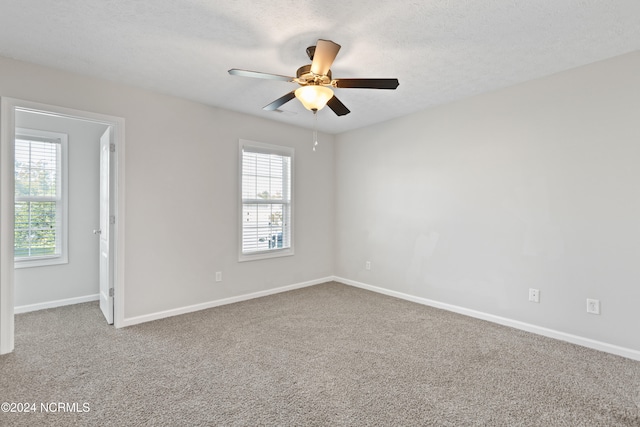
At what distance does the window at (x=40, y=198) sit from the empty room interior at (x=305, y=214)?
0.08 ft

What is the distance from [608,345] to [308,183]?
378 centimetres

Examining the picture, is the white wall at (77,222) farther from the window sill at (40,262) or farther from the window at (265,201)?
the window at (265,201)

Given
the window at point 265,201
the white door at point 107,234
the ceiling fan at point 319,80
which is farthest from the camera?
the window at point 265,201

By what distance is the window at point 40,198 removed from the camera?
3703mm

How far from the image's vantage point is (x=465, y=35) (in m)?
2.32

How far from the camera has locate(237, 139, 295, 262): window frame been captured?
4.13 metres

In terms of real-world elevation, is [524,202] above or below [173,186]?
below

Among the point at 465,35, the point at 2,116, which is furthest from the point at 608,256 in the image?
the point at 2,116

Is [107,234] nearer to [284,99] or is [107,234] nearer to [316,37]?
[284,99]

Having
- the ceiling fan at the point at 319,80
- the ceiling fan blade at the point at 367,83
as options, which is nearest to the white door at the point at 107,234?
the ceiling fan at the point at 319,80

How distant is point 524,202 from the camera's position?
3150mm

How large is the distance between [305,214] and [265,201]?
0.73 meters

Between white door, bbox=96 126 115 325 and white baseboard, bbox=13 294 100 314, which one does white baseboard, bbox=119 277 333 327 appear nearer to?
white door, bbox=96 126 115 325

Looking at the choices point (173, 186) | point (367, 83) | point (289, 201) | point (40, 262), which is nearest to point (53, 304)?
point (40, 262)
